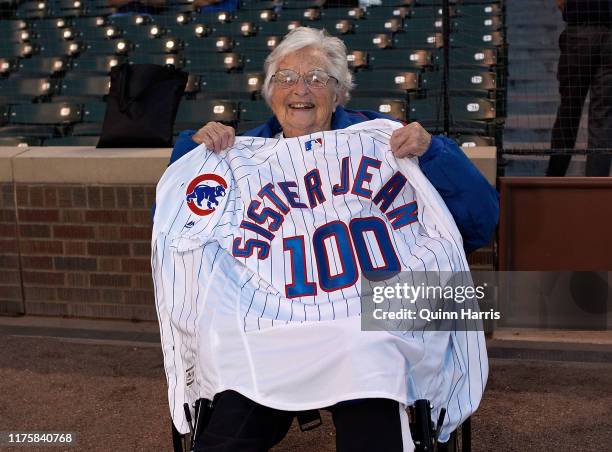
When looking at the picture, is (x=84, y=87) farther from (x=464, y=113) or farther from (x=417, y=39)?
(x=464, y=113)

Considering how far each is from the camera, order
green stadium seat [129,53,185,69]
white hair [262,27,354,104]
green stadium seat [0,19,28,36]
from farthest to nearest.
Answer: green stadium seat [0,19,28,36]
green stadium seat [129,53,185,69]
white hair [262,27,354,104]

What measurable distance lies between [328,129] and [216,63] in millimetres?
5106

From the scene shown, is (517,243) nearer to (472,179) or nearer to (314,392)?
(472,179)

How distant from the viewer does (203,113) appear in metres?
7.01

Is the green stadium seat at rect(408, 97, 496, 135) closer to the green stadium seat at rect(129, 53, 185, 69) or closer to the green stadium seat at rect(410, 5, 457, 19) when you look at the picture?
the green stadium seat at rect(410, 5, 457, 19)

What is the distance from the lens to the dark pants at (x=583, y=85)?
19.2 feet

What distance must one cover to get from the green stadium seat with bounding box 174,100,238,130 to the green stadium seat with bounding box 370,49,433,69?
1.68 meters

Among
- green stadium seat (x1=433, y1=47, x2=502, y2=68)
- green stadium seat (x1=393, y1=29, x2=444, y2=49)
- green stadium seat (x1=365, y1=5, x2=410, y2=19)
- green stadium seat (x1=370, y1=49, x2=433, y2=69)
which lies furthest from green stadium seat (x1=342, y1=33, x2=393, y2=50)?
green stadium seat (x1=433, y1=47, x2=502, y2=68)

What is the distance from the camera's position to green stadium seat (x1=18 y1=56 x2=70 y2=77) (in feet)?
29.3

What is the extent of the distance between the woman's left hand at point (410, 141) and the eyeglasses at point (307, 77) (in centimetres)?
51

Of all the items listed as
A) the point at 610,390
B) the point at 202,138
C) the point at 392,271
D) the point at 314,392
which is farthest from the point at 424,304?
the point at 610,390

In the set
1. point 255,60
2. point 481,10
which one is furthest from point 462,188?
point 481,10

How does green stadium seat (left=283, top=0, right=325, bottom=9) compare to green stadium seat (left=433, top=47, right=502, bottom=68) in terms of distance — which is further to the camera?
green stadium seat (left=283, top=0, right=325, bottom=9)

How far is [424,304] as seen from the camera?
2820mm
